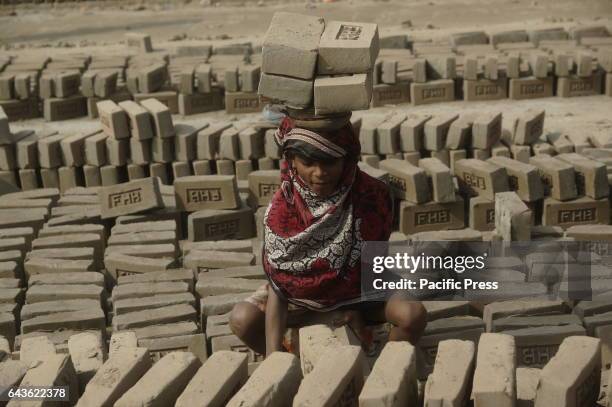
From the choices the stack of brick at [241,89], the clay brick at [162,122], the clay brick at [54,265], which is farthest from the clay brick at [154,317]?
the stack of brick at [241,89]

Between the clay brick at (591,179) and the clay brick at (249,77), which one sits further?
the clay brick at (249,77)

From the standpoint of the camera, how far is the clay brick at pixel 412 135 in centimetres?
736

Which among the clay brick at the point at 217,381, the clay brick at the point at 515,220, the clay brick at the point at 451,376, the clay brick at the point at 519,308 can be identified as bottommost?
the clay brick at the point at 519,308

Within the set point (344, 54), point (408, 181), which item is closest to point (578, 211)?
point (408, 181)

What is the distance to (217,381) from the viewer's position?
10.6 ft

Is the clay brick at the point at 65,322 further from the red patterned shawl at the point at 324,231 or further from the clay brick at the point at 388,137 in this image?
the clay brick at the point at 388,137

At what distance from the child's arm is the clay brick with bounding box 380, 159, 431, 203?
6.72ft

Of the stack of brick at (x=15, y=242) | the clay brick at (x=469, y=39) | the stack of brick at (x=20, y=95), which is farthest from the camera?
the clay brick at (x=469, y=39)

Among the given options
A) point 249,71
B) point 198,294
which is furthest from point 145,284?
point 249,71

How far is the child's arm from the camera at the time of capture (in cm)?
423

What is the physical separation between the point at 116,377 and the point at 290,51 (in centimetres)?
172

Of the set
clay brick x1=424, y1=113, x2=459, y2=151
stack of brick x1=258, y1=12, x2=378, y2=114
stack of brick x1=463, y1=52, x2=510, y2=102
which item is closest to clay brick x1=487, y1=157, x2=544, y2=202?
clay brick x1=424, y1=113, x2=459, y2=151

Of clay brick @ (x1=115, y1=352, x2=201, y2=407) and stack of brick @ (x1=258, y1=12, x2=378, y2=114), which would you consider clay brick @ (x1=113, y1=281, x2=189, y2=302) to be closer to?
stack of brick @ (x1=258, y1=12, x2=378, y2=114)

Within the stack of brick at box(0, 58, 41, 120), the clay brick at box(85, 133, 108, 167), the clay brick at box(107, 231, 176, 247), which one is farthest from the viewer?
the stack of brick at box(0, 58, 41, 120)
